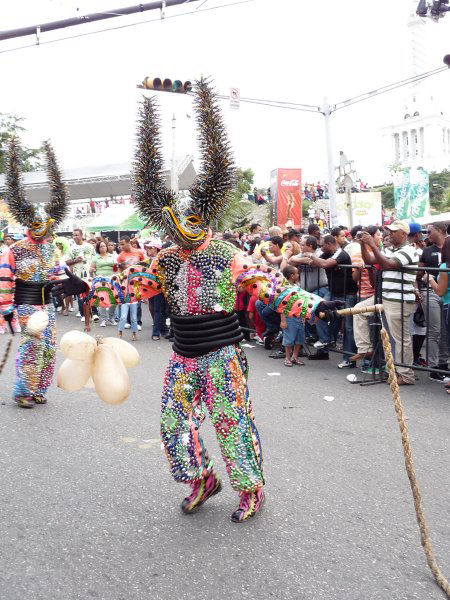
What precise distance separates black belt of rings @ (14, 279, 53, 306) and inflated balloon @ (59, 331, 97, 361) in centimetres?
318

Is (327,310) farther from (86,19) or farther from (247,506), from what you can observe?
(86,19)

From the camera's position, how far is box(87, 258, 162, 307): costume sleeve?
4066mm

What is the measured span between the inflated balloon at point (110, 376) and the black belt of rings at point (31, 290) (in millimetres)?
3210

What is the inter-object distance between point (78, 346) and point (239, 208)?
1873 centimetres

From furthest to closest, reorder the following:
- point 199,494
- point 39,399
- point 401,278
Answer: point 401,278 < point 39,399 < point 199,494

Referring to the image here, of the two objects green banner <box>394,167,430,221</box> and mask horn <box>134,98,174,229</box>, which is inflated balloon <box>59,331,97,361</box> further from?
green banner <box>394,167,430,221</box>

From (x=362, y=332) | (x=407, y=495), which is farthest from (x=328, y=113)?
(x=407, y=495)

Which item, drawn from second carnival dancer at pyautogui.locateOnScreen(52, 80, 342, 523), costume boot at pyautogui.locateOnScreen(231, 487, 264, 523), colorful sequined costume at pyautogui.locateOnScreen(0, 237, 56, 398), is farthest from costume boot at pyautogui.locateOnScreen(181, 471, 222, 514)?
colorful sequined costume at pyautogui.locateOnScreen(0, 237, 56, 398)

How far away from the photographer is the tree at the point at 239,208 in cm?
406

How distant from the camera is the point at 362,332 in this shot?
7.80 meters

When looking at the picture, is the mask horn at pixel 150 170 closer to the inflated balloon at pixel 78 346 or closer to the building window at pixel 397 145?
the inflated balloon at pixel 78 346

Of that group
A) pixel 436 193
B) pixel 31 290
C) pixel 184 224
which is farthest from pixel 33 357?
pixel 436 193

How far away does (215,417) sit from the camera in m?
3.80

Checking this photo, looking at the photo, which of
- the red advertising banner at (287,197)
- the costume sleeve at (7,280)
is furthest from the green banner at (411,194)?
the costume sleeve at (7,280)
